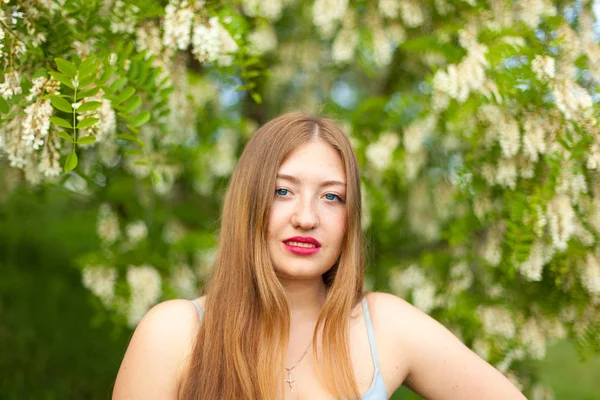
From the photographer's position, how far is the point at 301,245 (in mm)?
1892

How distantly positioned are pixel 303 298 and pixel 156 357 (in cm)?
45

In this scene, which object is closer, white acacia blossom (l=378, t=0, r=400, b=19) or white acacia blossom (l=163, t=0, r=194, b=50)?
white acacia blossom (l=163, t=0, r=194, b=50)

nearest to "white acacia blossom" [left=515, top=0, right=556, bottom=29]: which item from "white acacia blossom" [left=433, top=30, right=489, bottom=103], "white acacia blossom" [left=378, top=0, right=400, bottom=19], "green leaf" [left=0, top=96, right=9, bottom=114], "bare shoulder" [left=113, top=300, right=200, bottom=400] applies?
"white acacia blossom" [left=433, top=30, right=489, bottom=103]

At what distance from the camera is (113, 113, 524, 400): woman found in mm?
1862

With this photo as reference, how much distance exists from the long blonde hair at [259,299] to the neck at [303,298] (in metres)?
0.06

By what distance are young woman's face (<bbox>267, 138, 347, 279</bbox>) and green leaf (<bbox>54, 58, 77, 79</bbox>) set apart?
0.68 m

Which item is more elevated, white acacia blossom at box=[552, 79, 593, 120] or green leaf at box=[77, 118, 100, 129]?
white acacia blossom at box=[552, 79, 593, 120]

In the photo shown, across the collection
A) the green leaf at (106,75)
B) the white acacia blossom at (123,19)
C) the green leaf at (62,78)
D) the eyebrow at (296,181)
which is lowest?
the eyebrow at (296,181)

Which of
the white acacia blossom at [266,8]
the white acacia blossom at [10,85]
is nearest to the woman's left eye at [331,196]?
the white acacia blossom at [10,85]

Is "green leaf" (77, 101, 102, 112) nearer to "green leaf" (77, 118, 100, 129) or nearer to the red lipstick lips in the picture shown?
"green leaf" (77, 118, 100, 129)

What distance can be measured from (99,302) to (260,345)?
208cm

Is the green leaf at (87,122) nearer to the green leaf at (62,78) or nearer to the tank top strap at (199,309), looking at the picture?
the green leaf at (62,78)

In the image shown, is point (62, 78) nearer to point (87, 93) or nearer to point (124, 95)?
point (87, 93)

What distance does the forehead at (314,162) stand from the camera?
6.29ft
